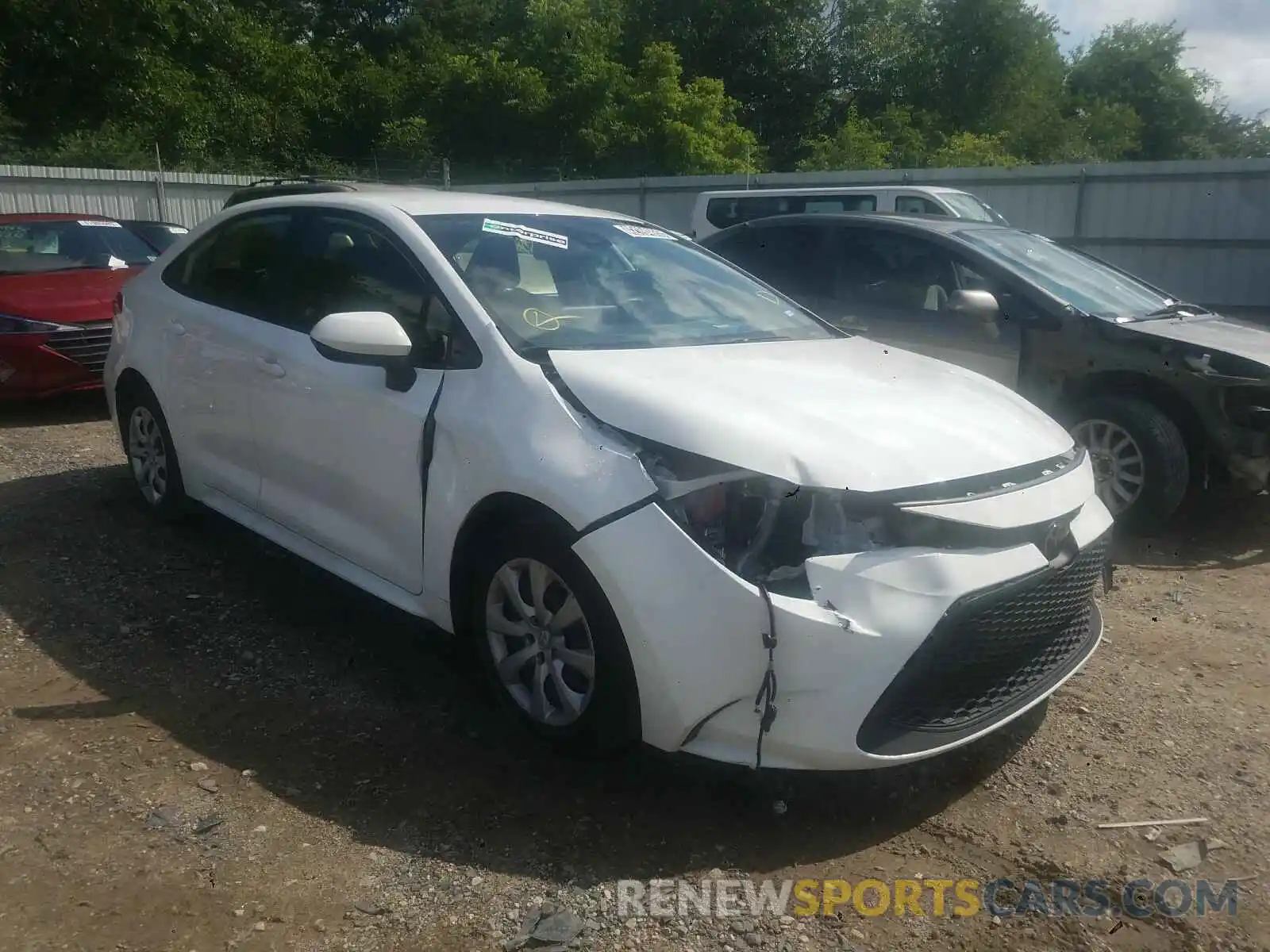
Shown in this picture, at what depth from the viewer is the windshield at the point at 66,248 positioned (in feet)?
28.2

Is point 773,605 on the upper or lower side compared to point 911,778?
upper

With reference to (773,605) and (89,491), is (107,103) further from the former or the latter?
(773,605)

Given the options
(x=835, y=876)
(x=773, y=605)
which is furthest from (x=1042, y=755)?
(x=773, y=605)

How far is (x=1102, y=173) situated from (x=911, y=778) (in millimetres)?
13861

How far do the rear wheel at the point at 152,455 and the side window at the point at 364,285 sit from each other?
4.16ft

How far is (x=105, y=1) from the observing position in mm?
27516

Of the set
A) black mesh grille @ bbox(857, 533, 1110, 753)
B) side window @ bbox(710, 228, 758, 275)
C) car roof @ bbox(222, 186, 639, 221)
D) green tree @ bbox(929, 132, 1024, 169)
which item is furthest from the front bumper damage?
green tree @ bbox(929, 132, 1024, 169)

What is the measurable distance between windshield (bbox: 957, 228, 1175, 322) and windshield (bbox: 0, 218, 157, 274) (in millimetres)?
6825

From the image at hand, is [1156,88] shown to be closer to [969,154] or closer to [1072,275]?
[969,154]

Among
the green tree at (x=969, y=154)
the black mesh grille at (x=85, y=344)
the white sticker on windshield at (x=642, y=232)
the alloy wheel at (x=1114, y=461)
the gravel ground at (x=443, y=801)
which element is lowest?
the gravel ground at (x=443, y=801)

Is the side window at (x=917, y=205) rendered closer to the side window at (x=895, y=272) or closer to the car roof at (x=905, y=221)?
the car roof at (x=905, y=221)

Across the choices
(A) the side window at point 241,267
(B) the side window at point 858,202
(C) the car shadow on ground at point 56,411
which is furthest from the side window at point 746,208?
(A) the side window at point 241,267

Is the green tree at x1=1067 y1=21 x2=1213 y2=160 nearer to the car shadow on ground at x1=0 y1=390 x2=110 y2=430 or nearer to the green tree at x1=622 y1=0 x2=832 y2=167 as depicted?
the green tree at x1=622 y1=0 x2=832 y2=167

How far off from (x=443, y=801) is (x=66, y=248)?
25.3ft
